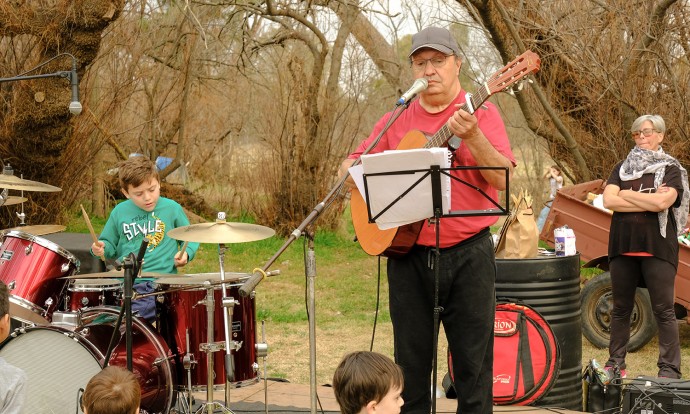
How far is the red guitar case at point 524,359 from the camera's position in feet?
18.6

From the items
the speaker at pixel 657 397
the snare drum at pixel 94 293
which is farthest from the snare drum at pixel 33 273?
the speaker at pixel 657 397

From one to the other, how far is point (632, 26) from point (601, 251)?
3.13 metres

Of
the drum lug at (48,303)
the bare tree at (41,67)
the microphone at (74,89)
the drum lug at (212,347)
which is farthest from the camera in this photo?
the bare tree at (41,67)

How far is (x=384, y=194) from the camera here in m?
3.73

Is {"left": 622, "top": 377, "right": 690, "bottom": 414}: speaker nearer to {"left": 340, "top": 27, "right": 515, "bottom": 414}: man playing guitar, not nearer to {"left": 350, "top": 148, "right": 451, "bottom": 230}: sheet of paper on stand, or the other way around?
{"left": 340, "top": 27, "right": 515, "bottom": 414}: man playing guitar

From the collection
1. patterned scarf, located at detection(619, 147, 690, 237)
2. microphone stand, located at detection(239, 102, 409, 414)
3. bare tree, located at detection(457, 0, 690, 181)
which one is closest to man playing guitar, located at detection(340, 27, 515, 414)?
microphone stand, located at detection(239, 102, 409, 414)

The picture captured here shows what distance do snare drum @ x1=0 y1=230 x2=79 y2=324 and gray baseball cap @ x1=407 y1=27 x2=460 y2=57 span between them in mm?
2889

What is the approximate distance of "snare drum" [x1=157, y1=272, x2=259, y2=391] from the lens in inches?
205

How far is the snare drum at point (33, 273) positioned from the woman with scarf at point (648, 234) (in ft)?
12.8

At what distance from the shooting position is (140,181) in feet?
17.9

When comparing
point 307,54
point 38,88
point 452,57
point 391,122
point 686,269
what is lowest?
point 686,269

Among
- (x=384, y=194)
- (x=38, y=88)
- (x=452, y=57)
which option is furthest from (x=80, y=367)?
(x=38, y=88)

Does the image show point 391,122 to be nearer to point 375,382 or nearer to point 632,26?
point 375,382

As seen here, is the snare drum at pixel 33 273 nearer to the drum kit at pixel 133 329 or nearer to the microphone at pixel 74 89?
the drum kit at pixel 133 329
